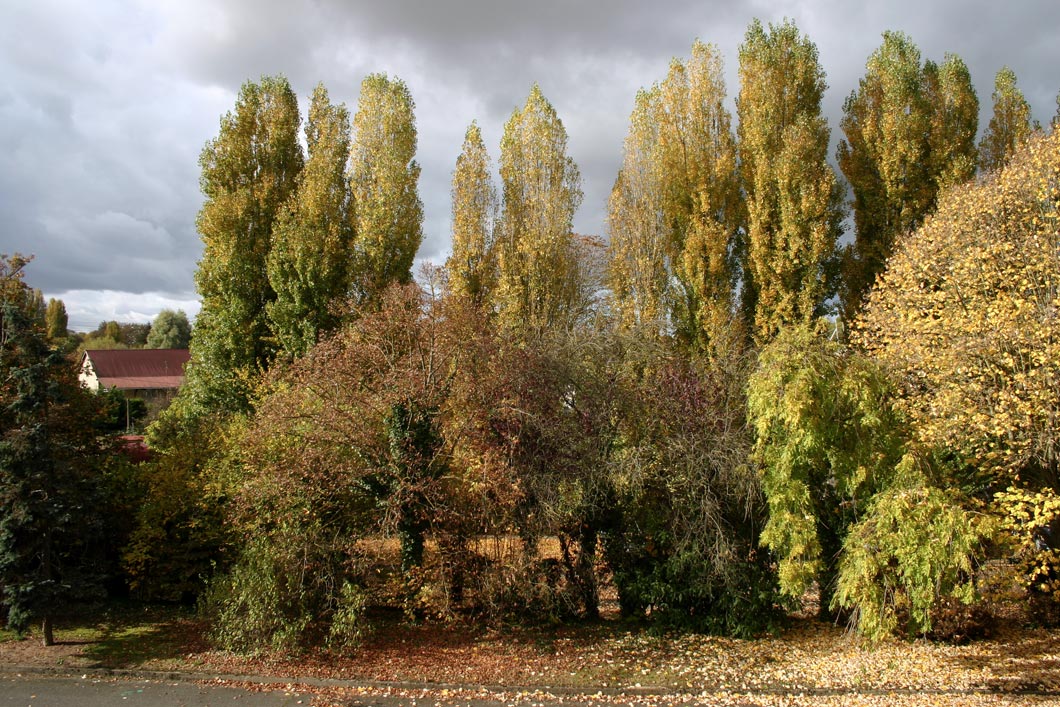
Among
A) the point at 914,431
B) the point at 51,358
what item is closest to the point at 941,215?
the point at 914,431

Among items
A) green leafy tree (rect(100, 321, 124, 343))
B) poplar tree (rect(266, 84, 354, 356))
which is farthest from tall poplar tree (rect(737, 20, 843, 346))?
green leafy tree (rect(100, 321, 124, 343))

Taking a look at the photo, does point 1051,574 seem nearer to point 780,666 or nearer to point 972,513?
point 972,513

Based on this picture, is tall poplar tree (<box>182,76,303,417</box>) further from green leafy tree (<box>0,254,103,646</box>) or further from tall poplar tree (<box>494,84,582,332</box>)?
green leafy tree (<box>0,254,103,646</box>)

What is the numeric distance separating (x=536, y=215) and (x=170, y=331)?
209 ft

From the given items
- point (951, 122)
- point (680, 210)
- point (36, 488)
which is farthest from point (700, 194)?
point (36, 488)

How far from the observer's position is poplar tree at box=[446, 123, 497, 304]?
22078 mm

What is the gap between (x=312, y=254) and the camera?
20500mm

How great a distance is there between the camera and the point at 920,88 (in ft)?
67.1

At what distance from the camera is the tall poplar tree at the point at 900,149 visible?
19578 millimetres

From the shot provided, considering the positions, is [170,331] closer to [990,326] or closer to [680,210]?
[680,210]

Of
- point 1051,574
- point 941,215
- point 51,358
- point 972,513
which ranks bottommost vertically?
point 1051,574

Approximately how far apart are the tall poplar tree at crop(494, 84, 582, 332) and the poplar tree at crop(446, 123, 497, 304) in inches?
18.7

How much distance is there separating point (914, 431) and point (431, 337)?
26.4ft

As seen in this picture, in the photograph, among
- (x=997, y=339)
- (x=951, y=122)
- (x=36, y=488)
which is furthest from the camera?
(x=951, y=122)
